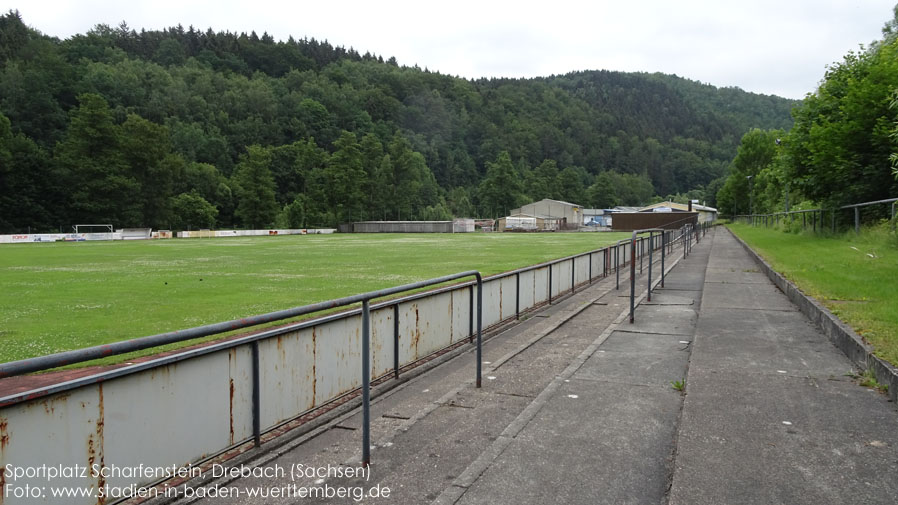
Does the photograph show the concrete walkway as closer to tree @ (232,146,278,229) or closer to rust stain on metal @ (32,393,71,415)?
rust stain on metal @ (32,393,71,415)

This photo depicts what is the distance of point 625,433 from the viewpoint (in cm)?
478

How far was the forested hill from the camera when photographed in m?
71.7

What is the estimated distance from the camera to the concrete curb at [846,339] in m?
5.48

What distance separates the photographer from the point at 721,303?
37.4 ft

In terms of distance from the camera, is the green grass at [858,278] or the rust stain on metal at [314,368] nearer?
the rust stain on metal at [314,368]

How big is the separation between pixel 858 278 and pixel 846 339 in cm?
572

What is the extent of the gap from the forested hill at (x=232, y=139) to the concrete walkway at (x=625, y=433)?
7676 cm

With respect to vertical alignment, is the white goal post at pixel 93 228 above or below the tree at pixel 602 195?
below

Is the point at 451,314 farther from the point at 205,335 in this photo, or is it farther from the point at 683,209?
the point at 683,209

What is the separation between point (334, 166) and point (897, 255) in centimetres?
8676

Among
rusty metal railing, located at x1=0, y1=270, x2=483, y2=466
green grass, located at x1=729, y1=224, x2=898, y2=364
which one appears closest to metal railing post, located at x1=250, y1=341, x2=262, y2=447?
rusty metal railing, located at x1=0, y1=270, x2=483, y2=466

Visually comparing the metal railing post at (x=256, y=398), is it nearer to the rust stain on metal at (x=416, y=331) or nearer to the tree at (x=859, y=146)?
the rust stain on metal at (x=416, y=331)

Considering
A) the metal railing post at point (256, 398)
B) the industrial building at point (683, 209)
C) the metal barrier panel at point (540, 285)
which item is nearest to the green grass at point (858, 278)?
the metal barrier panel at point (540, 285)

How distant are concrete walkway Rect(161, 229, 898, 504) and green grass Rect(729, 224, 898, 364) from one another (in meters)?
0.53
